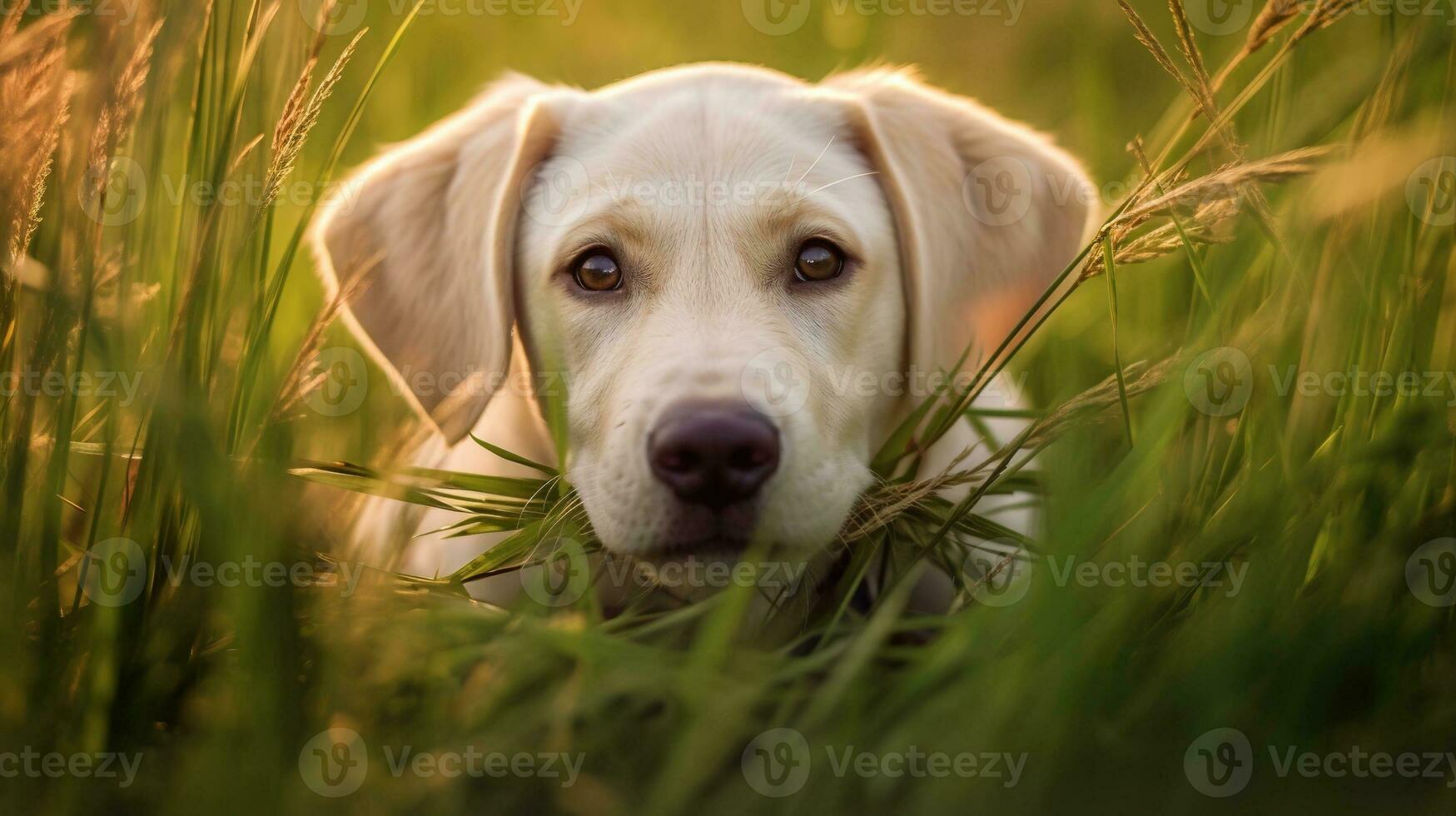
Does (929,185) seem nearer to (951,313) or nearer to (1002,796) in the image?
(951,313)

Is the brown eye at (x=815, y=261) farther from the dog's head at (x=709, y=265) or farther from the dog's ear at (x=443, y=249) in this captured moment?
the dog's ear at (x=443, y=249)

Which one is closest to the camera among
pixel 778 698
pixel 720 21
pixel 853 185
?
pixel 778 698

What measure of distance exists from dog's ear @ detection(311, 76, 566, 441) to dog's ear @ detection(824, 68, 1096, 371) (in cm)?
103

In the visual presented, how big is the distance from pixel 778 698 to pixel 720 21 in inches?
286

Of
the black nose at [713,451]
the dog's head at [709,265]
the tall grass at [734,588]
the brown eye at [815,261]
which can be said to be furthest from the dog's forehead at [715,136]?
the black nose at [713,451]

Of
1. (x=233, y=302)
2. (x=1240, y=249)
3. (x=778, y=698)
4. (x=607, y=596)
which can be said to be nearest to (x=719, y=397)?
(x=778, y=698)

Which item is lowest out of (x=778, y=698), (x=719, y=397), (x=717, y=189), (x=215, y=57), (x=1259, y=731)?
(x=778, y=698)

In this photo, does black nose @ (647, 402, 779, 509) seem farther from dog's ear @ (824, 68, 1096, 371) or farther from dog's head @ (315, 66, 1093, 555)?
dog's ear @ (824, 68, 1096, 371)

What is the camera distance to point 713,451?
7.20ft

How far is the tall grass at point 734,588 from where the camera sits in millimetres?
1669

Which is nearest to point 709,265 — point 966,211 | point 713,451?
point 713,451

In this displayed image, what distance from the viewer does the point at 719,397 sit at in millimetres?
2229

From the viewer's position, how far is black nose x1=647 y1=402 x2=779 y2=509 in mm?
2178

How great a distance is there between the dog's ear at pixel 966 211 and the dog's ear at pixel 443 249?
1.03 metres
